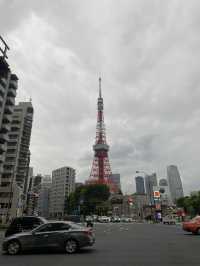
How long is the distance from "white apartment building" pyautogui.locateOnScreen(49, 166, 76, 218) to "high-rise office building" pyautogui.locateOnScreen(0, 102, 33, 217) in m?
66.5

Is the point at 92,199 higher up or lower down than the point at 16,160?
lower down

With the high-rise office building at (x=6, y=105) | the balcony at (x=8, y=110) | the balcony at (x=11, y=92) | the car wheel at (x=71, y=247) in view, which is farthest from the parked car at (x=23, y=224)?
the balcony at (x=11, y=92)

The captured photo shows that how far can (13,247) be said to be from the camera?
41.5ft

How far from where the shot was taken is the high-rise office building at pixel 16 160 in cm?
7706

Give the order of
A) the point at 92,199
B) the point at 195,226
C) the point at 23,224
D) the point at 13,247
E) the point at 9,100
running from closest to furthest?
the point at 13,247, the point at 23,224, the point at 195,226, the point at 9,100, the point at 92,199

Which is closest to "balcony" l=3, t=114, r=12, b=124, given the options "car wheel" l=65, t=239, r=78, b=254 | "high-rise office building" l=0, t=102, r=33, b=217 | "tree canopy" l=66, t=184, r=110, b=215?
"high-rise office building" l=0, t=102, r=33, b=217

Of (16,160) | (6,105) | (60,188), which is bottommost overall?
(16,160)

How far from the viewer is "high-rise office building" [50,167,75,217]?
169 meters

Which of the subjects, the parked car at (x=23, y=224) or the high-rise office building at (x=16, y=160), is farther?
the high-rise office building at (x=16, y=160)

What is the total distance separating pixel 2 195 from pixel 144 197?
269 feet

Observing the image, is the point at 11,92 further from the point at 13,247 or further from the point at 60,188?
the point at 60,188

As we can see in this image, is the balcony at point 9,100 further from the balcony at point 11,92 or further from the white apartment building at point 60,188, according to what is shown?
the white apartment building at point 60,188

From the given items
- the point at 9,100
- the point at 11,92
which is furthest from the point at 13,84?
the point at 9,100

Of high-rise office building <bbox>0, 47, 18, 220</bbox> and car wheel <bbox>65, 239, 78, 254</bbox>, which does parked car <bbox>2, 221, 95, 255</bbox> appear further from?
high-rise office building <bbox>0, 47, 18, 220</bbox>
